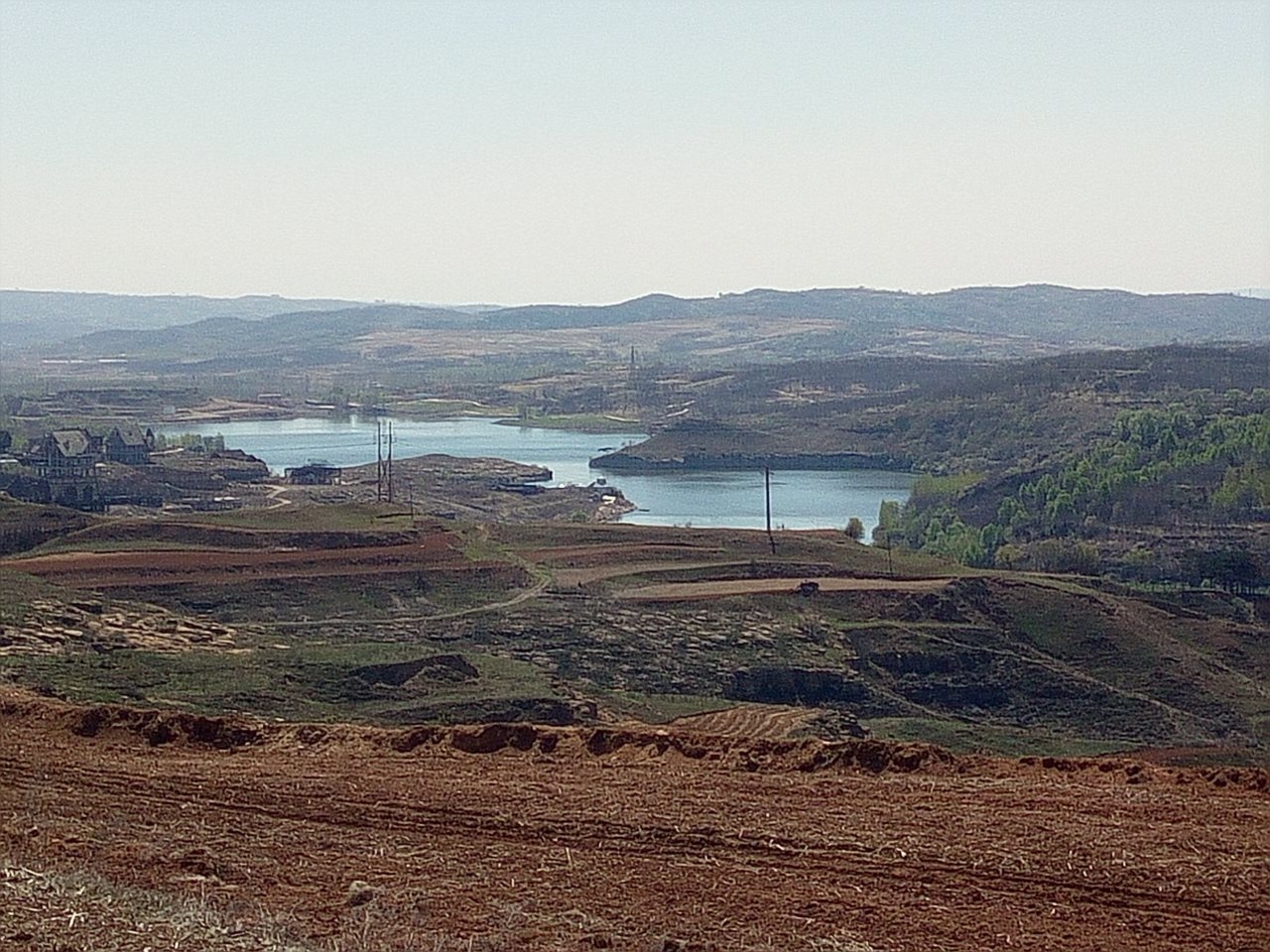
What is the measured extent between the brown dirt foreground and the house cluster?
51934mm

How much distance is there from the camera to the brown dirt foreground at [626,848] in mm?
7391

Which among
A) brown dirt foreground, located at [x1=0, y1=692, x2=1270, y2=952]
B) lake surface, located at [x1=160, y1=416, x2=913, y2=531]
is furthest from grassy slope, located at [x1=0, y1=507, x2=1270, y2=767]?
lake surface, located at [x1=160, y1=416, x2=913, y2=531]

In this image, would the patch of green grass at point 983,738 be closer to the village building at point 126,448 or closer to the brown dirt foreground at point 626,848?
the brown dirt foreground at point 626,848

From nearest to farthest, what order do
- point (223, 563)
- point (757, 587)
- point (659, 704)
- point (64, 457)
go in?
point (659, 704)
point (223, 563)
point (757, 587)
point (64, 457)

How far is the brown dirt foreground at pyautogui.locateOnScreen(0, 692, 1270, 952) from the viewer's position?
24.2ft

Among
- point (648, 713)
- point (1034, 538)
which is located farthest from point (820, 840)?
point (1034, 538)

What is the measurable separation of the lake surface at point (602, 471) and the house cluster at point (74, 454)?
12.2 meters

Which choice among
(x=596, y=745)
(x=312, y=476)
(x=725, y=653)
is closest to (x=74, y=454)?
(x=312, y=476)

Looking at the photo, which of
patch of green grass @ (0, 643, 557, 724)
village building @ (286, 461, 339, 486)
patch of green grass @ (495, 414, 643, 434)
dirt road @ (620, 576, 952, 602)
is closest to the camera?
patch of green grass @ (0, 643, 557, 724)

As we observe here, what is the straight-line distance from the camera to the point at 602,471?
9031 cm

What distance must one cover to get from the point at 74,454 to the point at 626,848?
57.3 m

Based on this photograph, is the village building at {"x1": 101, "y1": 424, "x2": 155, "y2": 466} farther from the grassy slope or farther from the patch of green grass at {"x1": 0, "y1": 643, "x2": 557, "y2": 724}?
the patch of green grass at {"x1": 0, "y1": 643, "x2": 557, "y2": 724}

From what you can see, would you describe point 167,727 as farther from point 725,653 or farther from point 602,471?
point 602,471

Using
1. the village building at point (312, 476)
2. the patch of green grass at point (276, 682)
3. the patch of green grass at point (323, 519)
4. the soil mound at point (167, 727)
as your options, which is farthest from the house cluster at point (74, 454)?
the soil mound at point (167, 727)
